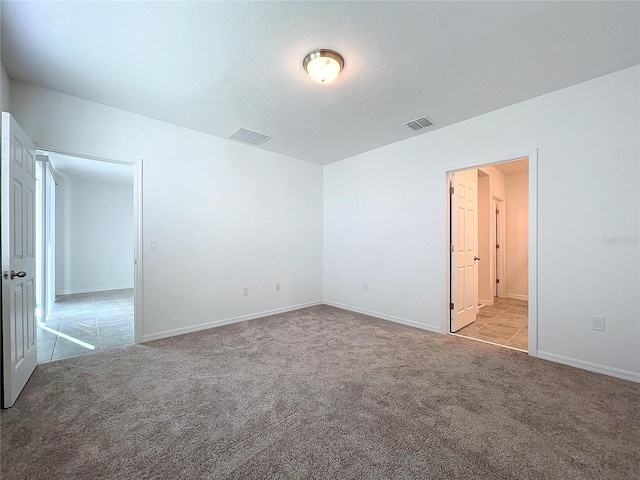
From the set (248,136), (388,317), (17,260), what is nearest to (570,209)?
(388,317)

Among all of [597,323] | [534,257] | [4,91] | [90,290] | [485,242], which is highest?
[4,91]

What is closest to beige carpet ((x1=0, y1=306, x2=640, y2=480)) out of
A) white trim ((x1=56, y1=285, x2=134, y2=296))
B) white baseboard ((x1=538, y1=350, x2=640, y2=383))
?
white baseboard ((x1=538, y1=350, x2=640, y2=383))

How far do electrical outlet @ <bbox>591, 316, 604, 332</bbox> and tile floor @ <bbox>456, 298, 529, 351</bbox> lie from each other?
0.68 metres

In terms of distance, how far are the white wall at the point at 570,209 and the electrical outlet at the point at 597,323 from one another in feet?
0.11

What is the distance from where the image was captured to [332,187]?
509 cm

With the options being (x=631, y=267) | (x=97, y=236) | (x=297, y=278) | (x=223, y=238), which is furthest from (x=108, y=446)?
(x=97, y=236)

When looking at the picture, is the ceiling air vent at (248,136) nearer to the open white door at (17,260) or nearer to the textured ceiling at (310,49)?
the textured ceiling at (310,49)

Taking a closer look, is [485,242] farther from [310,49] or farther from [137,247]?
[137,247]

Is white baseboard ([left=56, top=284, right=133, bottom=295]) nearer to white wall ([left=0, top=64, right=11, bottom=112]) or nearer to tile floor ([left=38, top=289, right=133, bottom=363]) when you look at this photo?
tile floor ([left=38, top=289, right=133, bottom=363])

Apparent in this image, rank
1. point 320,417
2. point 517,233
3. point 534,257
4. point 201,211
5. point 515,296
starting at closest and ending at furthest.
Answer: point 320,417 < point 534,257 < point 201,211 < point 515,296 < point 517,233

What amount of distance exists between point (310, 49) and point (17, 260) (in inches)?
111

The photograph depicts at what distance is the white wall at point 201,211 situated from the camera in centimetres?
289

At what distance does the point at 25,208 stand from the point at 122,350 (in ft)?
5.41

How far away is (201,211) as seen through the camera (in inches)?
146
